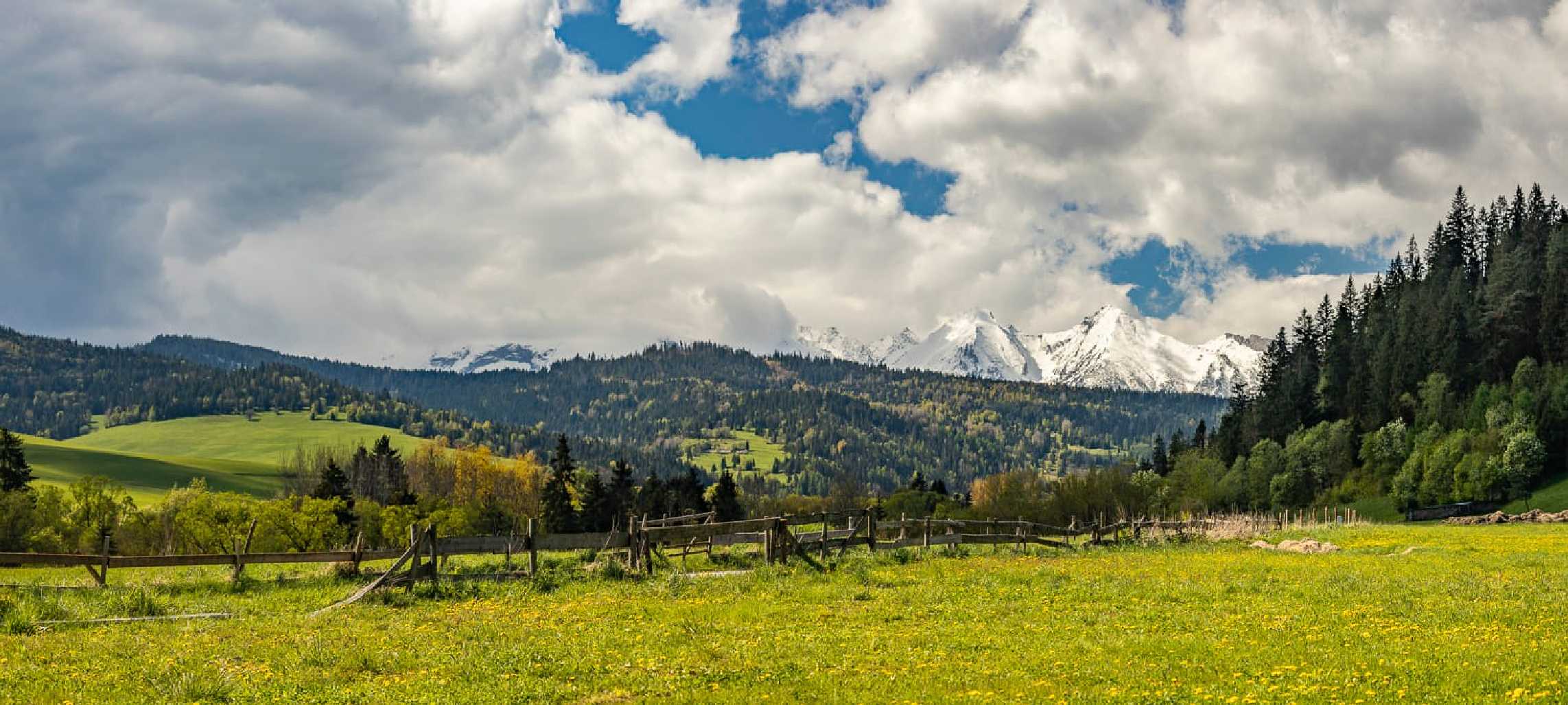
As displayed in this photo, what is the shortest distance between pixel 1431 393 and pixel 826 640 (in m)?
141

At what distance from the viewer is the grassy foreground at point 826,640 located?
15.8 meters

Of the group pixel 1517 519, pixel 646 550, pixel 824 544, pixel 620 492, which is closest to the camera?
pixel 646 550

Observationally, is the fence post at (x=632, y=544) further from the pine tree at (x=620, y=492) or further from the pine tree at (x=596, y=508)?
the pine tree at (x=596, y=508)

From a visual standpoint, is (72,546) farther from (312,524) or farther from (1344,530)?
(1344,530)

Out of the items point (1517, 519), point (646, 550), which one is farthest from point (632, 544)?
point (1517, 519)

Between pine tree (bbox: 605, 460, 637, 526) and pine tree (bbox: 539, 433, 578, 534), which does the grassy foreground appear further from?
pine tree (bbox: 605, 460, 637, 526)

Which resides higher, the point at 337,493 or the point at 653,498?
the point at 337,493

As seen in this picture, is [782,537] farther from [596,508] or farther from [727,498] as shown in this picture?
[727,498]

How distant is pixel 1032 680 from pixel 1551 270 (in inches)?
5906

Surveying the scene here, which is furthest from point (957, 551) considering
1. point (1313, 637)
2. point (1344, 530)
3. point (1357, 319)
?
point (1357, 319)

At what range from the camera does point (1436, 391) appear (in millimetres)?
132375

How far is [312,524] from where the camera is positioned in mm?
102750

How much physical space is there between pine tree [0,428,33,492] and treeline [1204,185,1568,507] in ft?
491

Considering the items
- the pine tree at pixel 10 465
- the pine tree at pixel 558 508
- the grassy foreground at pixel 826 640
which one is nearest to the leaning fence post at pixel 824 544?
the grassy foreground at pixel 826 640
